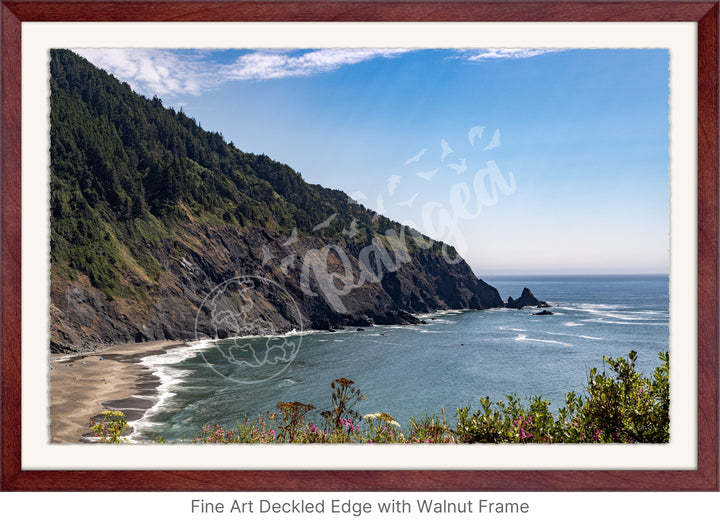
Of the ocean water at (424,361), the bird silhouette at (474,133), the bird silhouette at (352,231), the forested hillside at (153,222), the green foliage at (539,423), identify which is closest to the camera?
the green foliage at (539,423)

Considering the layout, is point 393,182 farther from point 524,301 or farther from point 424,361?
point 524,301

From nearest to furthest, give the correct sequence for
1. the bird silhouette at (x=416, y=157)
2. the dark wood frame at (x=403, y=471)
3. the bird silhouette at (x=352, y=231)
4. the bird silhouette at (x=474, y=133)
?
the dark wood frame at (x=403, y=471) → the bird silhouette at (x=474, y=133) → the bird silhouette at (x=416, y=157) → the bird silhouette at (x=352, y=231)

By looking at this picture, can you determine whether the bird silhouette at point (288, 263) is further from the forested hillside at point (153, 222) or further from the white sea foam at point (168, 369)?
the white sea foam at point (168, 369)

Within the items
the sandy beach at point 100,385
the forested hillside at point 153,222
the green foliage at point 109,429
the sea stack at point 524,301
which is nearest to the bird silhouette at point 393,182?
the green foliage at point 109,429

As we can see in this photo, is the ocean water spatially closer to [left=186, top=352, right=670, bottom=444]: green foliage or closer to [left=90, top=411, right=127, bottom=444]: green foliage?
[left=90, top=411, right=127, bottom=444]: green foliage
